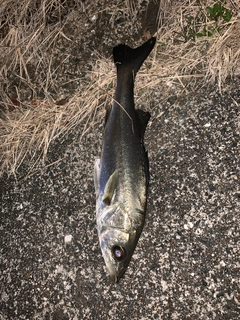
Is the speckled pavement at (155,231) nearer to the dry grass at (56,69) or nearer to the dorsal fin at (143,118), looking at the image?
the dry grass at (56,69)

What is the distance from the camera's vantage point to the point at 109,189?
8.09ft

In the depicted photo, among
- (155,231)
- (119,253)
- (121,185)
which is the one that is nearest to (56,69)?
(121,185)

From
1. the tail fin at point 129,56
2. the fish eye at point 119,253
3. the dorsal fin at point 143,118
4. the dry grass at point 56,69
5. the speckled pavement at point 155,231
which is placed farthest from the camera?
the dry grass at point 56,69

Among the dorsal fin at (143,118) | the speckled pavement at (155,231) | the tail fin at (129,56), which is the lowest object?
the speckled pavement at (155,231)

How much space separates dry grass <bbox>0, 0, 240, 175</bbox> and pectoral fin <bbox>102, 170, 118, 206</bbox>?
1124mm

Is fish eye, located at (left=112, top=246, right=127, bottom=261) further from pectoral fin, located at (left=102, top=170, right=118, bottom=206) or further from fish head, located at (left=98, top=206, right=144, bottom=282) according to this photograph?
pectoral fin, located at (left=102, top=170, right=118, bottom=206)

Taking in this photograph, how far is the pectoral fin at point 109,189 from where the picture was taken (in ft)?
8.08

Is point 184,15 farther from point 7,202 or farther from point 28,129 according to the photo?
point 7,202

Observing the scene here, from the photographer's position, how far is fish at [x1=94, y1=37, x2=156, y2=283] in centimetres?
242

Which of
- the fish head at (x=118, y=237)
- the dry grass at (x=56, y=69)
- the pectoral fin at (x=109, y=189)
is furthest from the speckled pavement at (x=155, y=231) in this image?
the pectoral fin at (x=109, y=189)

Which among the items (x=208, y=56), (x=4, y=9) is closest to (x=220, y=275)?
(x=208, y=56)

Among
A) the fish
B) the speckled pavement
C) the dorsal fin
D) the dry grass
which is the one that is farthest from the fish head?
the dry grass

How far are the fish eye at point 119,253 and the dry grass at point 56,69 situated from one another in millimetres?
1477

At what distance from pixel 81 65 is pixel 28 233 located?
1.96m
